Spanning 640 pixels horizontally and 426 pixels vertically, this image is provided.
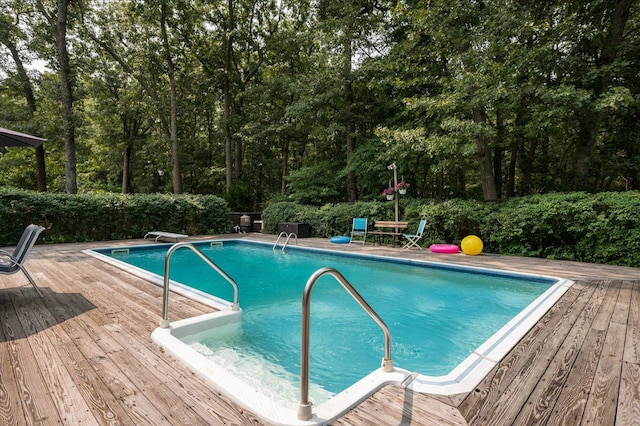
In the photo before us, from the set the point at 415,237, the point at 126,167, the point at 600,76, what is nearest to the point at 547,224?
the point at 415,237

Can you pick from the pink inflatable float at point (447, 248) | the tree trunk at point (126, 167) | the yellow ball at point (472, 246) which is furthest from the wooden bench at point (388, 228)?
the tree trunk at point (126, 167)

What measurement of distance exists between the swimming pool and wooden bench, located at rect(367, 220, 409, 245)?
2.07m

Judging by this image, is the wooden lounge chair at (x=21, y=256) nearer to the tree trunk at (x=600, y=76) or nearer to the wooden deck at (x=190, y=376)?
the wooden deck at (x=190, y=376)

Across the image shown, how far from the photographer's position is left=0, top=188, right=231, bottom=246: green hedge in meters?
8.99

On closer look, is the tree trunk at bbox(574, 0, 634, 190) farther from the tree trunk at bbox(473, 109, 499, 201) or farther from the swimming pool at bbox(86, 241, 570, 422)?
the swimming pool at bbox(86, 241, 570, 422)

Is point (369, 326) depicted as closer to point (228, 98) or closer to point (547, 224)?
point (547, 224)

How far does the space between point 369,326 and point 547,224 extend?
528cm

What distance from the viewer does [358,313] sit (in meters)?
4.57

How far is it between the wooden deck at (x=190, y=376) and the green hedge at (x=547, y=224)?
3.04m

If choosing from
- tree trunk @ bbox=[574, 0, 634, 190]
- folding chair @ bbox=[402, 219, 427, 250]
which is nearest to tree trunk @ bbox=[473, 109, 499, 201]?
tree trunk @ bbox=[574, 0, 634, 190]

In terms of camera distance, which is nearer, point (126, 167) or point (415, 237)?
point (415, 237)

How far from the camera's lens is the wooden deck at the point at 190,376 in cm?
173

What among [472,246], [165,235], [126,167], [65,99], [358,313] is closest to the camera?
[358,313]

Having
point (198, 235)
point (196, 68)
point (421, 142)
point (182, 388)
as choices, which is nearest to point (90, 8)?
point (196, 68)
